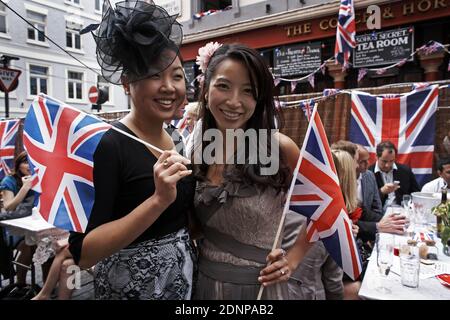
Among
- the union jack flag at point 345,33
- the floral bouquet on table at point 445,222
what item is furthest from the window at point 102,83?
the union jack flag at point 345,33

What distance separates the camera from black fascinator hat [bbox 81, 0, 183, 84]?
4.15ft

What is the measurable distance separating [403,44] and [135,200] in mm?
7932

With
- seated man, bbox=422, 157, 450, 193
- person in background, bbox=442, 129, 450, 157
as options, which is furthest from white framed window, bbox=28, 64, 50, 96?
person in background, bbox=442, 129, 450, 157

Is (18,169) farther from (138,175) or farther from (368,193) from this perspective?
(368,193)

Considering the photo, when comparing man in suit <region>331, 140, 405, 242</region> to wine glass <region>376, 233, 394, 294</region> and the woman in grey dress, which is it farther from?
the woman in grey dress

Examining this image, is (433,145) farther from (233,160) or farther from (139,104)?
(139,104)

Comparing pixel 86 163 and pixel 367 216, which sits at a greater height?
pixel 86 163

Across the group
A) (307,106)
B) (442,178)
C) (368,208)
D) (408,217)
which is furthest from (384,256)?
(307,106)

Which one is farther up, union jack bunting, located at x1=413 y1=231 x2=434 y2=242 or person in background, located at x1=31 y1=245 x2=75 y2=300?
union jack bunting, located at x1=413 y1=231 x2=434 y2=242

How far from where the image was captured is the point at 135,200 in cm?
125

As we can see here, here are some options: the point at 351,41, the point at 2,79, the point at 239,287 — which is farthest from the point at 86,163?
the point at 351,41

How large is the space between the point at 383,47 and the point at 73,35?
295 inches

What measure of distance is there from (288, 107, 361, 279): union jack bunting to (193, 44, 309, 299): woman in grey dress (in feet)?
0.26

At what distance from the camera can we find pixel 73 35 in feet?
5.99
